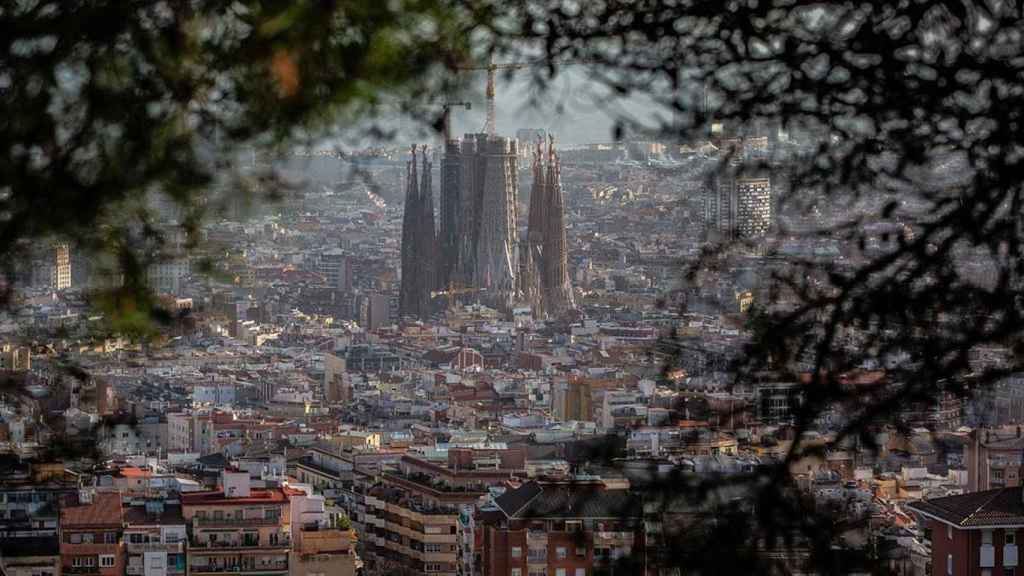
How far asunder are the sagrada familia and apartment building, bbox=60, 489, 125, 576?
31.9 metres

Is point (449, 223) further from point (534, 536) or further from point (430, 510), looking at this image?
point (534, 536)

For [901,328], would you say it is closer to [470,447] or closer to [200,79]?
[200,79]

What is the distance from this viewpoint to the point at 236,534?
591 inches

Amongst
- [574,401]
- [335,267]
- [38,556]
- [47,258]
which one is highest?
[335,267]

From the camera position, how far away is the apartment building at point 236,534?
1476 cm

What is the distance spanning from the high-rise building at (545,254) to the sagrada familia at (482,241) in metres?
0.02

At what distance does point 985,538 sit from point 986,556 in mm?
119

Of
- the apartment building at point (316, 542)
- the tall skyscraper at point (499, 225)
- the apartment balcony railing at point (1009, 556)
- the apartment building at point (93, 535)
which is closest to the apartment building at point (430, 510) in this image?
the apartment building at point (316, 542)

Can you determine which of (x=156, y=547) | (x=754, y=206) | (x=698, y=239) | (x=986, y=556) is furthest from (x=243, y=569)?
(x=698, y=239)

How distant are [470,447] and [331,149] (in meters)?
20.8

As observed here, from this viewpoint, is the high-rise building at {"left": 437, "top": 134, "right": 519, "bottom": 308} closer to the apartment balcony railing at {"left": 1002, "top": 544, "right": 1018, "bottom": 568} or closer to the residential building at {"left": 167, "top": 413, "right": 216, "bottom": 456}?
the residential building at {"left": 167, "top": 413, "right": 216, "bottom": 456}

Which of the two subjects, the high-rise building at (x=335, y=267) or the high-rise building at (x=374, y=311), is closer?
the high-rise building at (x=374, y=311)

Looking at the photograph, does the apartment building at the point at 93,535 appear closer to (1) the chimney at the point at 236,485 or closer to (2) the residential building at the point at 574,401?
(1) the chimney at the point at 236,485

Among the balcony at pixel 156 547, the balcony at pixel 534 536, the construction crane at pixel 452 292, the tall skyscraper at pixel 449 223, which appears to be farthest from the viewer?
the construction crane at pixel 452 292
